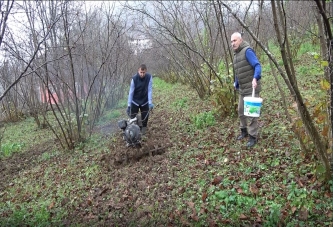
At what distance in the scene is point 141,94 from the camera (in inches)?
283

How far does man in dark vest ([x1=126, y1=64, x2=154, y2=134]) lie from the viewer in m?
6.96

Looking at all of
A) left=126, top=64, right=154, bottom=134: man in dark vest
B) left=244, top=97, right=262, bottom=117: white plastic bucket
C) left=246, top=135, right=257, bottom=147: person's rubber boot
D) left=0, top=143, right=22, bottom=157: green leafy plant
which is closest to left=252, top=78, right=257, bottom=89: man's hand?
left=244, top=97, right=262, bottom=117: white plastic bucket

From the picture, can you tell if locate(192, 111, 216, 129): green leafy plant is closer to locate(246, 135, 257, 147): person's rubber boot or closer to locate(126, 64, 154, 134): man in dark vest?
locate(126, 64, 154, 134): man in dark vest

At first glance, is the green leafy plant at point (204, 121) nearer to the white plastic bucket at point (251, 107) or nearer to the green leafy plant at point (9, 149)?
the white plastic bucket at point (251, 107)

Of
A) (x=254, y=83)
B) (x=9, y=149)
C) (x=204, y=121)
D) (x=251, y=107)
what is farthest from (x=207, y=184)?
(x=9, y=149)

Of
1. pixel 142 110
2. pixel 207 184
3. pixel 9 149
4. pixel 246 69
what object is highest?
pixel 246 69

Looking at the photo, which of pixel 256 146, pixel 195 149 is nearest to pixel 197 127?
pixel 195 149

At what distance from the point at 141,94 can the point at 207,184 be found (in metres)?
3.46

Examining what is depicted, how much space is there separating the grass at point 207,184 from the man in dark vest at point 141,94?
2.93 ft

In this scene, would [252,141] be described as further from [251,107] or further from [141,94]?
[141,94]

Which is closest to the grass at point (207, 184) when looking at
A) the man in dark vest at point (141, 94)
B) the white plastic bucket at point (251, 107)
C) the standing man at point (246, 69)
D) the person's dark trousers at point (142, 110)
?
the standing man at point (246, 69)

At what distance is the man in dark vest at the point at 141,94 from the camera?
6.96 meters

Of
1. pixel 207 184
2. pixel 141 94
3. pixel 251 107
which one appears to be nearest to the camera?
pixel 207 184

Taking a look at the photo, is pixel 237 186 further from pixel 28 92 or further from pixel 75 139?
pixel 28 92
